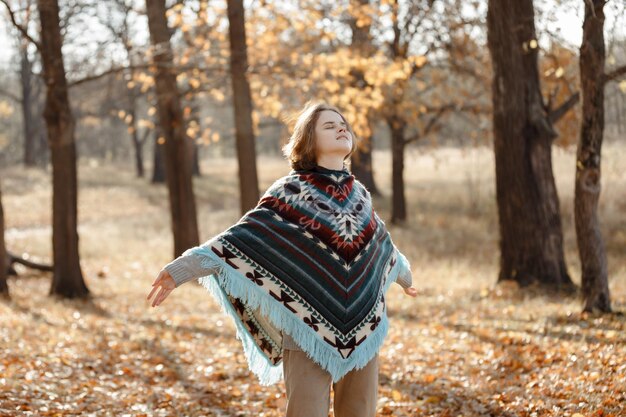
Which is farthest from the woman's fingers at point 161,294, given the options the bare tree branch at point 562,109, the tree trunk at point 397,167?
the tree trunk at point 397,167

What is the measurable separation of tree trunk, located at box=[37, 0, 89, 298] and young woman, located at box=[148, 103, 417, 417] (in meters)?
8.02

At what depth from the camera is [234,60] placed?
12.1m

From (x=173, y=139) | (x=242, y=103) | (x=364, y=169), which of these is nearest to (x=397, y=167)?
(x=364, y=169)

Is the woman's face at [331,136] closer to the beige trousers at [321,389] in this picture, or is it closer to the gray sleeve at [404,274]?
the gray sleeve at [404,274]

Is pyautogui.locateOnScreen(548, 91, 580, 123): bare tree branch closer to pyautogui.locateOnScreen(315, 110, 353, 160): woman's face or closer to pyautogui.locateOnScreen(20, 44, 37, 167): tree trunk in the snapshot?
pyautogui.locateOnScreen(315, 110, 353, 160): woman's face

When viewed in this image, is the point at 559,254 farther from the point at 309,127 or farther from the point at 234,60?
the point at 309,127

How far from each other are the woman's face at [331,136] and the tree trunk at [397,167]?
14195mm

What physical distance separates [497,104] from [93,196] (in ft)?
84.1

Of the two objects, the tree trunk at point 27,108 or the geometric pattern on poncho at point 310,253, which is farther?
the tree trunk at point 27,108

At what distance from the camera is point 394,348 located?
27.9 ft

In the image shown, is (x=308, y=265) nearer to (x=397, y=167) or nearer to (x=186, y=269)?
(x=186, y=269)

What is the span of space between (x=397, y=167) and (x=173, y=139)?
7531mm

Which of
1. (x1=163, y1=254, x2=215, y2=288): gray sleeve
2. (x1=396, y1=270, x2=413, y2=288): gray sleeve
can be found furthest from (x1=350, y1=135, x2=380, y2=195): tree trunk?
(x1=163, y1=254, x2=215, y2=288): gray sleeve

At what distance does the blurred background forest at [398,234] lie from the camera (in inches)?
269
